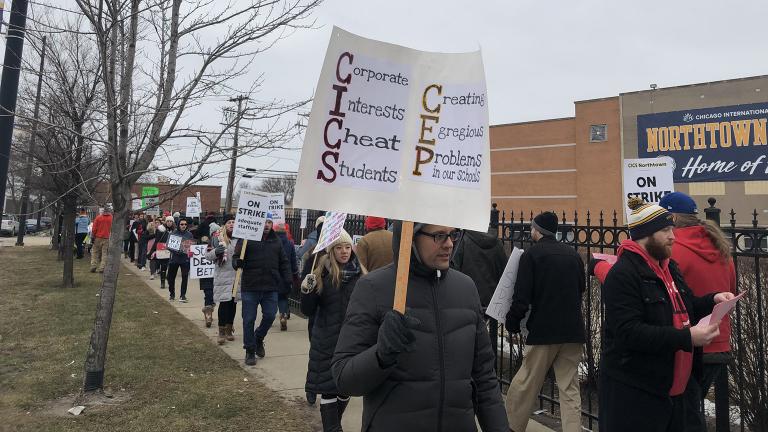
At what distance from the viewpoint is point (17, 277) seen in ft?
45.6

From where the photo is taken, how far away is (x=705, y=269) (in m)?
3.22

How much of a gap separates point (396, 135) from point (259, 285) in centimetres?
462

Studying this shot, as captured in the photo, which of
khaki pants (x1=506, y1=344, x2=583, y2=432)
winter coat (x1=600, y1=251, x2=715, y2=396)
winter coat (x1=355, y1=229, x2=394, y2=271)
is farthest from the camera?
winter coat (x1=355, y1=229, x2=394, y2=271)

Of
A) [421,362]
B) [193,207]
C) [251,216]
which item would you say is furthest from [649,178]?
[193,207]

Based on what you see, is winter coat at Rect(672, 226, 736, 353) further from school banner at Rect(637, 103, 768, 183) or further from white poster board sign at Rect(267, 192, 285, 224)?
school banner at Rect(637, 103, 768, 183)

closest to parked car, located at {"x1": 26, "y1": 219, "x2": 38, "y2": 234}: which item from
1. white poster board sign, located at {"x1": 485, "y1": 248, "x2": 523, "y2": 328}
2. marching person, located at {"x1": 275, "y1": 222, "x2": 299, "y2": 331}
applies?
marching person, located at {"x1": 275, "y1": 222, "x2": 299, "y2": 331}

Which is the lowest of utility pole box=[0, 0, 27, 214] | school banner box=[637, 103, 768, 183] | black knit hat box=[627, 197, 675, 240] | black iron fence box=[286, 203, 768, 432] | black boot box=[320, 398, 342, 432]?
black boot box=[320, 398, 342, 432]

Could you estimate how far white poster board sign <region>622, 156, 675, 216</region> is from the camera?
16.5ft

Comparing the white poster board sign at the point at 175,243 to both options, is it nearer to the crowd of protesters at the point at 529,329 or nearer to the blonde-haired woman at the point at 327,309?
the crowd of protesters at the point at 529,329

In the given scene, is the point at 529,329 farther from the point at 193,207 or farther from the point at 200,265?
the point at 193,207

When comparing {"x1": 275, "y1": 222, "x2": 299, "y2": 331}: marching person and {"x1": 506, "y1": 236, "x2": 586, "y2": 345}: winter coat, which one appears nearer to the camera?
{"x1": 506, "y1": 236, "x2": 586, "y2": 345}: winter coat

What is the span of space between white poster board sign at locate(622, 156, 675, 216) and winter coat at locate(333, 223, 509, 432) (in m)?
3.55

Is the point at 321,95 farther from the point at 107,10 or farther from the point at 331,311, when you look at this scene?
the point at 107,10

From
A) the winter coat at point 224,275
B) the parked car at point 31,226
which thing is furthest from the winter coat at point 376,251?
the parked car at point 31,226
